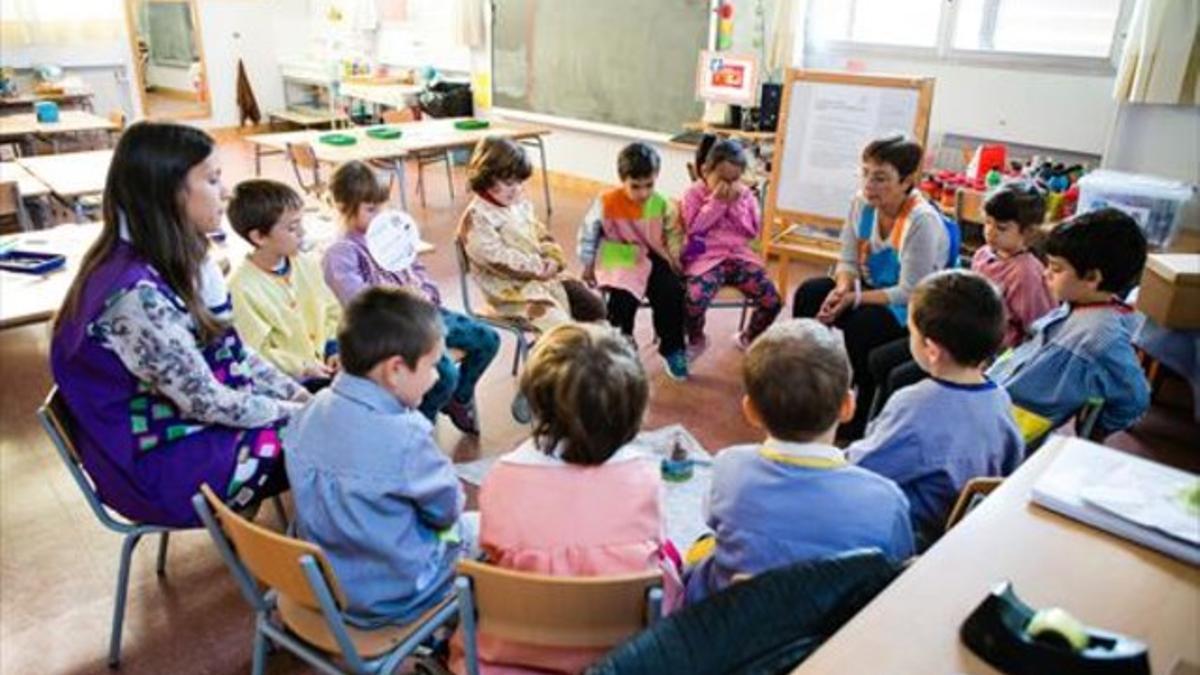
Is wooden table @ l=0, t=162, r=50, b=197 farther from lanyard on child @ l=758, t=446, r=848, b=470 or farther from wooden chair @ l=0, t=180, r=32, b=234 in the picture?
lanyard on child @ l=758, t=446, r=848, b=470

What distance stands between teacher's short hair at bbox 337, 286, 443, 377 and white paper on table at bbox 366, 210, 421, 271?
0.93m

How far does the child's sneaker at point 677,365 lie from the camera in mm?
3369

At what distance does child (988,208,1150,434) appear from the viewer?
1887mm

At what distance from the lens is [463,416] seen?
2.93 m

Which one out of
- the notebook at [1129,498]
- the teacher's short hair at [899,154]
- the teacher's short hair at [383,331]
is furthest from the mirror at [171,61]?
the notebook at [1129,498]

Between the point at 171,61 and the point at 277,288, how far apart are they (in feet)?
27.8

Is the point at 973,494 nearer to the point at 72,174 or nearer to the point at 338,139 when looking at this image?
the point at 72,174

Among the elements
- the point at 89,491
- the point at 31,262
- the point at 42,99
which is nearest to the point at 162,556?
the point at 89,491

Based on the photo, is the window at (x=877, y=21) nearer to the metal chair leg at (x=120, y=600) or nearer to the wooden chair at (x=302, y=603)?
the wooden chair at (x=302, y=603)

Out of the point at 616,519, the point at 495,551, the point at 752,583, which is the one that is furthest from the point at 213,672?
the point at 752,583

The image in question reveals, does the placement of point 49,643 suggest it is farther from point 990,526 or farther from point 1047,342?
point 1047,342

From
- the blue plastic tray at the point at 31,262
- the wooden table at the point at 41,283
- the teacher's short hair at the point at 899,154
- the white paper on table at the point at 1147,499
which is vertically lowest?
the wooden table at the point at 41,283

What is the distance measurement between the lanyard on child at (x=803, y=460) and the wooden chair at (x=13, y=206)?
3688mm

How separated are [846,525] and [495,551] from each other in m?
0.54
